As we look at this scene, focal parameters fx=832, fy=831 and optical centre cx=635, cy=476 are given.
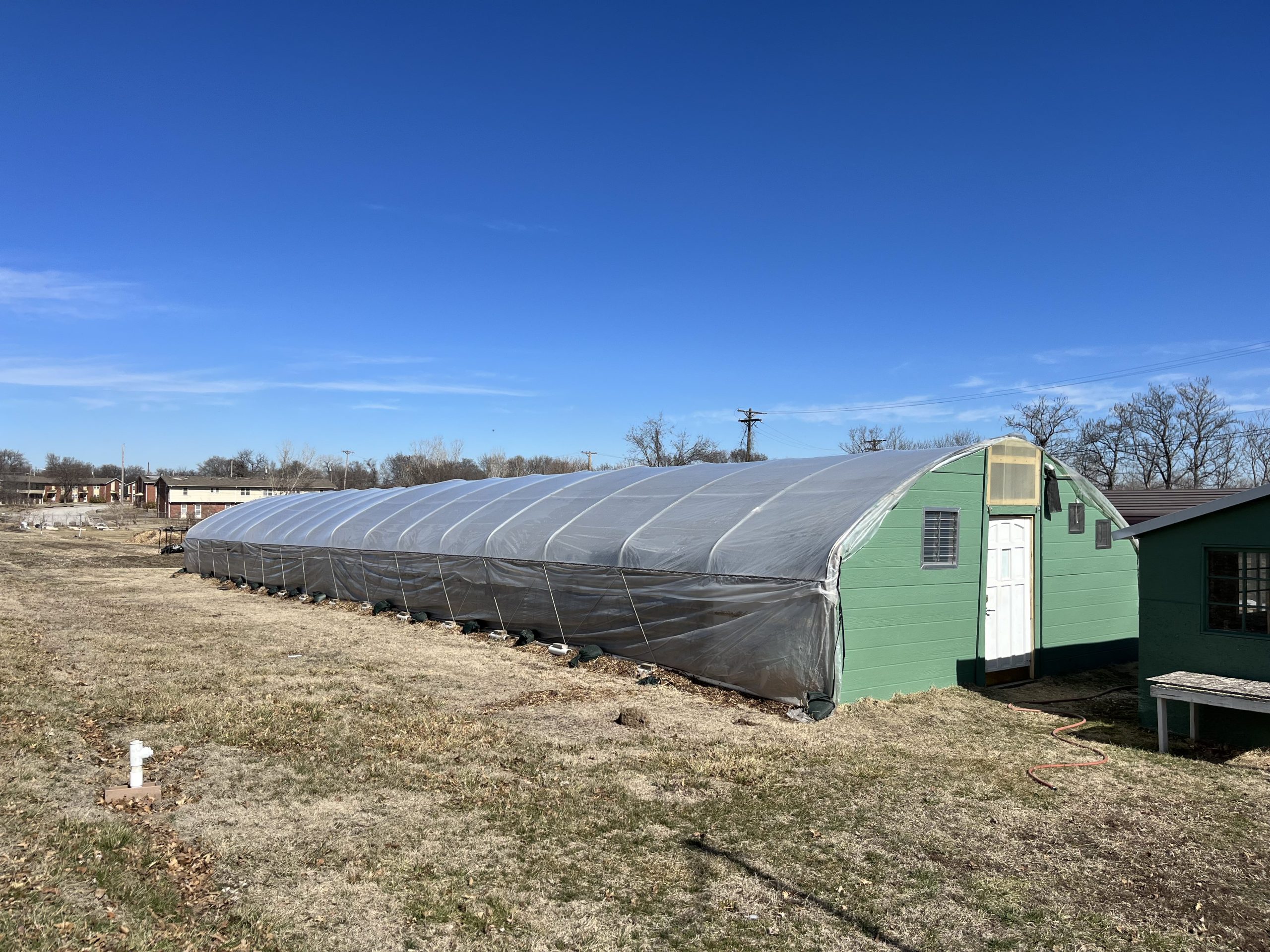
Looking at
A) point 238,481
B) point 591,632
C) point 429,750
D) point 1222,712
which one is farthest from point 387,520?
point 238,481

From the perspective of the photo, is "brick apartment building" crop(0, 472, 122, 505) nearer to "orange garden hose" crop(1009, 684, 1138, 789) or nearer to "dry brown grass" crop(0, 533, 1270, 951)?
"dry brown grass" crop(0, 533, 1270, 951)

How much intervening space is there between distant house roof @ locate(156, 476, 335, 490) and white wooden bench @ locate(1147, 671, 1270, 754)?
76979mm

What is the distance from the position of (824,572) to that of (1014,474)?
445 centimetres

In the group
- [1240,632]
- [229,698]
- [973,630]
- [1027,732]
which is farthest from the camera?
[973,630]

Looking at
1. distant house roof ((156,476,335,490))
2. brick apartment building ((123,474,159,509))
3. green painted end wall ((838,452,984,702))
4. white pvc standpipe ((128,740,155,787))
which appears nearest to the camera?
white pvc standpipe ((128,740,155,787))

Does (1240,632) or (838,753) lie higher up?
(1240,632)

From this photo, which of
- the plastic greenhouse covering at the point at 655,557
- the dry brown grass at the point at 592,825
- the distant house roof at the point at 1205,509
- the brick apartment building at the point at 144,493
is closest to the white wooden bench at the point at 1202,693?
the dry brown grass at the point at 592,825

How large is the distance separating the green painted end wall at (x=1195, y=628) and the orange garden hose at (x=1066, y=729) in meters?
0.88

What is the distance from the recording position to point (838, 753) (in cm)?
841

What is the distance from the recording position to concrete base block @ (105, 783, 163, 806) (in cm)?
659

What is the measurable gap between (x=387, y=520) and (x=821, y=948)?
17.6 m

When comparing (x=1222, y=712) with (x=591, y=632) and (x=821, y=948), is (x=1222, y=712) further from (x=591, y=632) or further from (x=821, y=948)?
(x=591, y=632)

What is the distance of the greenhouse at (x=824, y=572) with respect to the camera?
10602mm

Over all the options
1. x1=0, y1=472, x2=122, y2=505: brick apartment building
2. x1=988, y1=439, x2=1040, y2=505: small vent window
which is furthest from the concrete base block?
x1=0, y1=472, x2=122, y2=505: brick apartment building
